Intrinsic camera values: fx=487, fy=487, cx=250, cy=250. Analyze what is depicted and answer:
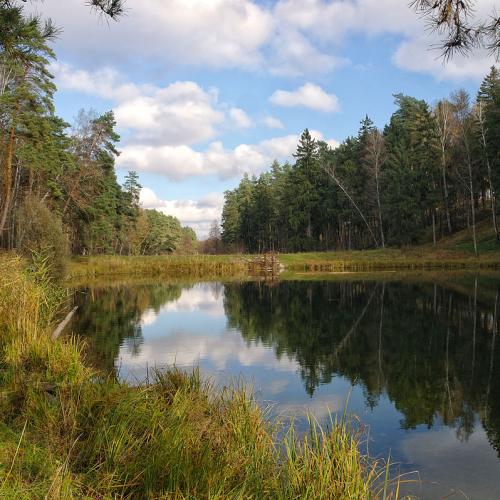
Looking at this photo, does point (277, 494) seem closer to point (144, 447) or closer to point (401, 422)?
point (144, 447)

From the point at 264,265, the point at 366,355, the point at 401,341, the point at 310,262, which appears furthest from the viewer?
the point at 264,265

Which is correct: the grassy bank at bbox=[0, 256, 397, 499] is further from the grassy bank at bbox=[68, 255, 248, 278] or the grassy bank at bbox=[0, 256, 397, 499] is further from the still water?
the grassy bank at bbox=[68, 255, 248, 278]

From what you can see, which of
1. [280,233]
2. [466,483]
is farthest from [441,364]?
[280,233]

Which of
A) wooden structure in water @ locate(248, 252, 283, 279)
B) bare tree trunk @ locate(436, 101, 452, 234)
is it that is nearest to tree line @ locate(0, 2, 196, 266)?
Result: wooden structure in water @ locate(248, 252, 283, 279)

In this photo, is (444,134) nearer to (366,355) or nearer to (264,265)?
(264,265)

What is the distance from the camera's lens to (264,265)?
52.3m

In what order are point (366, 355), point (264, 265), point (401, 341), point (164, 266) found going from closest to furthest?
1. point (366, 355)
2. point (401, 341)
3. point (164, 266)
4. point (264, 265)

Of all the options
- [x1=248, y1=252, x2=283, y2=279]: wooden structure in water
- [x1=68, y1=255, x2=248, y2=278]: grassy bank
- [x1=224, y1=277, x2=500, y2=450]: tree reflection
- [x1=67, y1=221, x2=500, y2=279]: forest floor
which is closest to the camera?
[x1=224, y1=277, x2=500, y2=450]: tree reflection

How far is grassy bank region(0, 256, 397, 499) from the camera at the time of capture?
4.11 m

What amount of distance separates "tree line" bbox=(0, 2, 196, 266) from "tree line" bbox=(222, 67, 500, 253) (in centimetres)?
2541

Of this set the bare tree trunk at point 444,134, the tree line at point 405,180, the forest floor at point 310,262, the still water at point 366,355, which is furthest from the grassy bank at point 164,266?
the bare tree trunk at point 444,134

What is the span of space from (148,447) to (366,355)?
926cm

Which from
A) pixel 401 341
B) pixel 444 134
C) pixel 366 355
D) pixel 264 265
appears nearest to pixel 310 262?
pixel 264 265

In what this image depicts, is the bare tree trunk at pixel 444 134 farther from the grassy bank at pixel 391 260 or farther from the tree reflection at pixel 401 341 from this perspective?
the tree reflection at pixel 401 341
